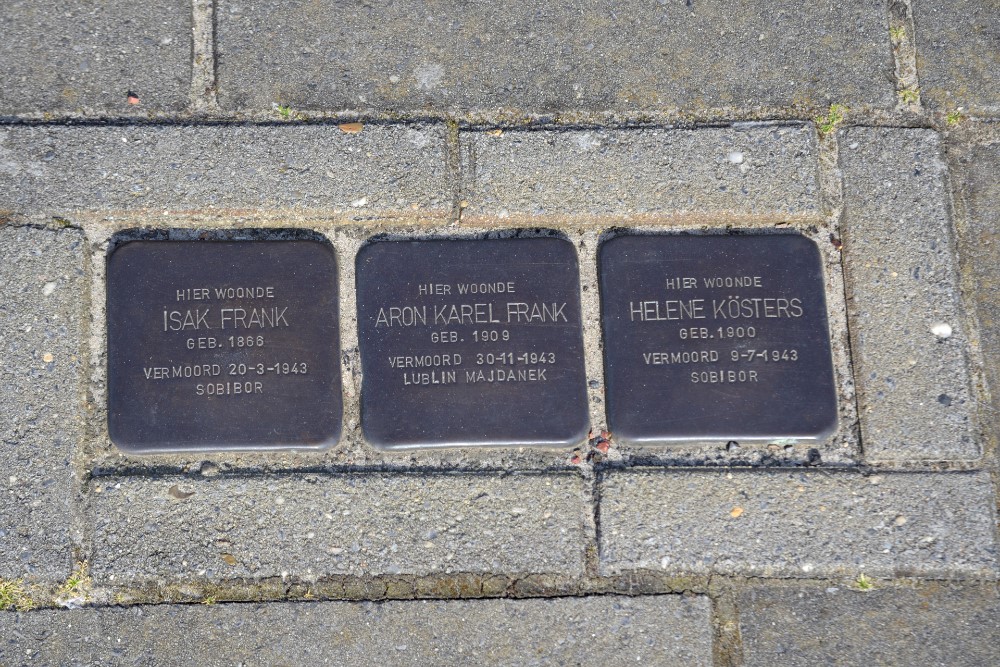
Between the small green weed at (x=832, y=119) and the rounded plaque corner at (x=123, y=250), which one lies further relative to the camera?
the small green weed at (x=832, y=119)

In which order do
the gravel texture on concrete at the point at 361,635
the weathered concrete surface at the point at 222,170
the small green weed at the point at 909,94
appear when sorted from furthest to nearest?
the small green weed at the point at 909,94 → the weathered concrete surface at the point at 222,170 → the gravel texture on concrete at the point at 361,635

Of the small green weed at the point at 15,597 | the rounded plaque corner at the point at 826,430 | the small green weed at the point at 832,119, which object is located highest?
the small green weed at the point at 832,119

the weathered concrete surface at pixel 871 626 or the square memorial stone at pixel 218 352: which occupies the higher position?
the square memorial stone at pixel 218 352

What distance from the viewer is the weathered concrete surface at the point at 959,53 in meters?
1.81

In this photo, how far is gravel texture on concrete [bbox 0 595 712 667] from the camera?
1.59 m

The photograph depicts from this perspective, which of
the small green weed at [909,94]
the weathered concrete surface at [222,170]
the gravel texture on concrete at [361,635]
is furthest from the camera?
the small green weed at [909,94]

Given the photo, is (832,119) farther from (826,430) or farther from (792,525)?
(792,525)

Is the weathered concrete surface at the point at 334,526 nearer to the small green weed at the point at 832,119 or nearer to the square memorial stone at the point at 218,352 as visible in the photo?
the square memorial stone at the point at 218,352

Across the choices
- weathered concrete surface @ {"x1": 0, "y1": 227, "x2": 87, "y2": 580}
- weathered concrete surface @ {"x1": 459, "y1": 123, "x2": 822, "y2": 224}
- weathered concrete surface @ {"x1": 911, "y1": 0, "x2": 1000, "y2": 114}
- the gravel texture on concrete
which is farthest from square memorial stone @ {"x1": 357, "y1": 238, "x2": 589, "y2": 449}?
weathered concrete surface @ {"x1": 911, "y1": 0, "x2": 1000, "y2": 114}

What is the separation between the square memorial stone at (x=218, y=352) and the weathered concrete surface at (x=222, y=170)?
154 millimetres

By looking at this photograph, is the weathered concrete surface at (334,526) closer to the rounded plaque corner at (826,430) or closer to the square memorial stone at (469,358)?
the square memorial stone at (469,358)

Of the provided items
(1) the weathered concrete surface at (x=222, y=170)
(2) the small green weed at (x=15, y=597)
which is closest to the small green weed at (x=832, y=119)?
(1) the weathered concrete surface at (x=222, y=170)

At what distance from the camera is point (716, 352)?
1642 millimetres

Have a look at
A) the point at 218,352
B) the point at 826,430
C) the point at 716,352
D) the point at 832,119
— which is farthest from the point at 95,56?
the point at 826,430
